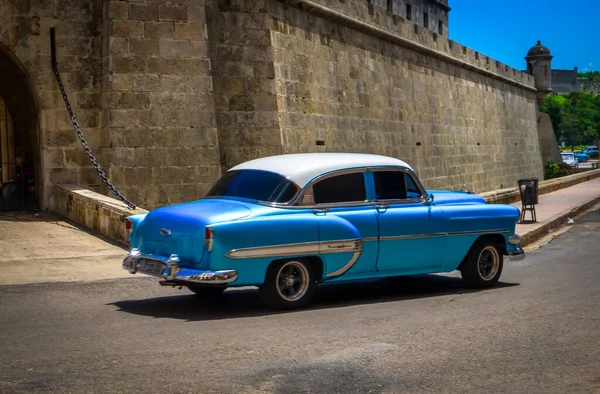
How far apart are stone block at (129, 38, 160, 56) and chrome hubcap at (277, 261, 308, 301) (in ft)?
28.0

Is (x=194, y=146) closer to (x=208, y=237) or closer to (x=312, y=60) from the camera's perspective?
(x=312, y=60)

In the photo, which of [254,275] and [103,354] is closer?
[103,354]

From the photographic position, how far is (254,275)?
7703mm

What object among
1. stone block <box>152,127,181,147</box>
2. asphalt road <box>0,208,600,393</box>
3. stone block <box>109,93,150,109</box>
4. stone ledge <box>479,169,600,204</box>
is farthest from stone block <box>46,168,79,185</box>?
stone ledge <box>479,169,600,204</box>

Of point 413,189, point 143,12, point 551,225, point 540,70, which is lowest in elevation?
point 551,225

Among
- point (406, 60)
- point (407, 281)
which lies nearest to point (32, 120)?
point (407, 281)

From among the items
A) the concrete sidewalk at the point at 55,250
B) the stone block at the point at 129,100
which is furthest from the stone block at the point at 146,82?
the concrete sidewalk at the point at 55,250

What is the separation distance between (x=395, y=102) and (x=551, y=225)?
29.0ft

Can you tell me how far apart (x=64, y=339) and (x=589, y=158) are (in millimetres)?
103207

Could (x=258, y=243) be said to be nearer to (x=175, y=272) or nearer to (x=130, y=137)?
(x=175, y=272)

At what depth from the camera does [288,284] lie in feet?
26.3

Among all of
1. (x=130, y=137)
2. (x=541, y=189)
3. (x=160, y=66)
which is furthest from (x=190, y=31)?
(x=541, y=189)

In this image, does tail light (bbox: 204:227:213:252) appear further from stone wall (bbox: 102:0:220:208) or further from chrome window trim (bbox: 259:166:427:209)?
stone wall (bbox: 102:0:220:208)

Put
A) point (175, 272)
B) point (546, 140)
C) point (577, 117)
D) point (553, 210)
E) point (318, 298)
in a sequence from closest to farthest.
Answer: point (175, 272) → point (318, 298) → point (553, 210) → point (546, 140) → point (577, 117)
